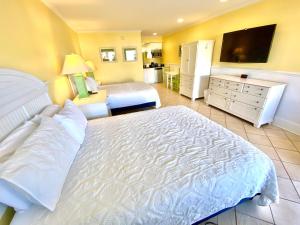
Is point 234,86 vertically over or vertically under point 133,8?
under

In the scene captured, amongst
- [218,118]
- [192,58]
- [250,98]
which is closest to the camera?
[250,98]

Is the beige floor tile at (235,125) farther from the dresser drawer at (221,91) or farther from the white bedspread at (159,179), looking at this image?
the white bedspread at (159,179)

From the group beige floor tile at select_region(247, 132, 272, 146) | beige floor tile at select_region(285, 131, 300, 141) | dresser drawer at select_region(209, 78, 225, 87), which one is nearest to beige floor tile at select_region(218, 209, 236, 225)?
beige floor tile at select_region(247, 132, 272, 146)

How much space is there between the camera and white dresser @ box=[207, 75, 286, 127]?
2.43 metres

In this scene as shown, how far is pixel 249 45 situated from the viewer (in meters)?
2.82

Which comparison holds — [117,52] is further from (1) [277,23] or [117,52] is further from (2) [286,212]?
(2) [286,212]

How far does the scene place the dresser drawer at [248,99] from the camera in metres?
2.49

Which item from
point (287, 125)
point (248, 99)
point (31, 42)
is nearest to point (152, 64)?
point (248, 99)

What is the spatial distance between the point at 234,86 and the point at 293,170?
178cm

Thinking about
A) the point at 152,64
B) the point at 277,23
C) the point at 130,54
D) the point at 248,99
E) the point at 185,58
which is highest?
the point at 277,23

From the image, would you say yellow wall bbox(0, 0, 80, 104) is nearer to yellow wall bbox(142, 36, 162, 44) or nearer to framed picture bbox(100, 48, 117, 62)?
framed picture bbox(100, 48, 117, 62)

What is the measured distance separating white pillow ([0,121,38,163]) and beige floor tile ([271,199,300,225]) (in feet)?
6.84

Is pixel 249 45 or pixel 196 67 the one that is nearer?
pixel 249 45

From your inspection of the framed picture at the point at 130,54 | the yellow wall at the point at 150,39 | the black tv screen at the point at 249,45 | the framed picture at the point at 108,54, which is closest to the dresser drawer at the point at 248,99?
the black tv screen at the point at 249,45
